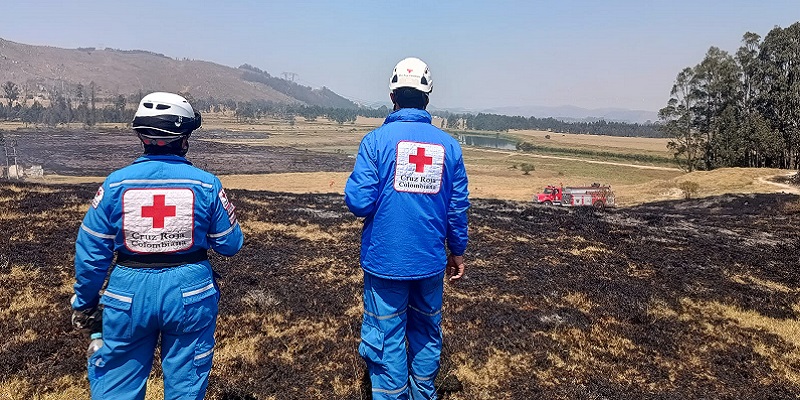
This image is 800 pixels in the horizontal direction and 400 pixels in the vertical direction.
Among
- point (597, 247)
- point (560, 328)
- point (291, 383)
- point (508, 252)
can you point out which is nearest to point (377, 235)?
point (291, 383)

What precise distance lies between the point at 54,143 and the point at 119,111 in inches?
2822

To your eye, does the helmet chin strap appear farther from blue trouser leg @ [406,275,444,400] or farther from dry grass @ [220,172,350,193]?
dry grass @ [220,172,350,193]

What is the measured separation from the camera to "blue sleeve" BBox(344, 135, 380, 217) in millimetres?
3643

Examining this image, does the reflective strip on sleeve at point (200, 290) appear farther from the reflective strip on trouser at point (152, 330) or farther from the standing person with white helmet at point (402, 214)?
the standing person with white helmet at point (402, 214)

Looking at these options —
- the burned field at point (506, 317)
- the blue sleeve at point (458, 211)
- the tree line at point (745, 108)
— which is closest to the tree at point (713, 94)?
the tree line at point (745, 108)

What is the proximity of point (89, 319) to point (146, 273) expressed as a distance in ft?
1.97

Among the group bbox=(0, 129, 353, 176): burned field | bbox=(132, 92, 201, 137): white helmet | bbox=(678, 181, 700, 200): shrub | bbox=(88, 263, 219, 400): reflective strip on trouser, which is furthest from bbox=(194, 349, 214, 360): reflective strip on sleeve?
bbox=(0, 129, 353, 176): burned field

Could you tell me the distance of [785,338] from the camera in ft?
22.8

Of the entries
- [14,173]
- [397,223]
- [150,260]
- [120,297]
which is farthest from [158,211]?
[14,173]

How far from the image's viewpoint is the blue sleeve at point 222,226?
11.3ft

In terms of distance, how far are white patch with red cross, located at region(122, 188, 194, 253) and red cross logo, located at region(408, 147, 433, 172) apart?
165 centimetres

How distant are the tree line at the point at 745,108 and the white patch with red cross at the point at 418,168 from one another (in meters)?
55.6

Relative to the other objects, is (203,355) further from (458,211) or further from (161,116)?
(458,211)

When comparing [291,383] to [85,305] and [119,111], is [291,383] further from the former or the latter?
[119,111]
